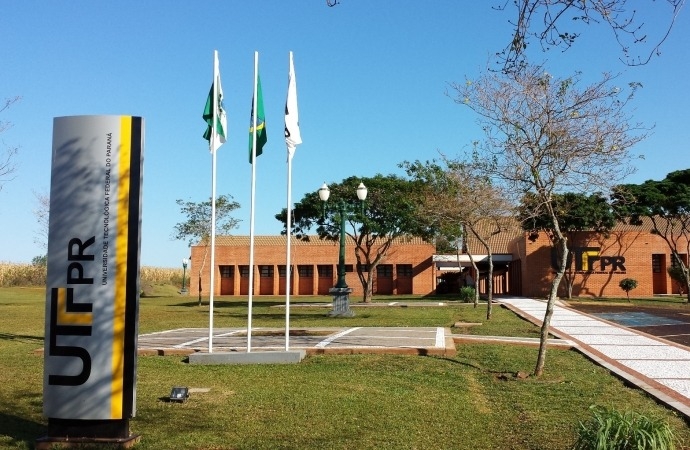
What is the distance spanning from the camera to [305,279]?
56688 mm

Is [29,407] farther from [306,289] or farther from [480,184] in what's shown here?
[306,289]

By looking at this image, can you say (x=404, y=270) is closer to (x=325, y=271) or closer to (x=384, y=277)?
(x=384, y=277)

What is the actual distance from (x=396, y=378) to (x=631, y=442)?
5.06 metres

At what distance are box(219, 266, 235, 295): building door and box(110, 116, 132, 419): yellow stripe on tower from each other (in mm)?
52406

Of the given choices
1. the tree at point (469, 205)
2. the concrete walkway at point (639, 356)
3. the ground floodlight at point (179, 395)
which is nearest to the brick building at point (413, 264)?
the tree at point (469, 205)

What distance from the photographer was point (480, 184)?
22906 millimetres

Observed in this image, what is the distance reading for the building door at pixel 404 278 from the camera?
55.5 m

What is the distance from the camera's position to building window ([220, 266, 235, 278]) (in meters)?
57.7

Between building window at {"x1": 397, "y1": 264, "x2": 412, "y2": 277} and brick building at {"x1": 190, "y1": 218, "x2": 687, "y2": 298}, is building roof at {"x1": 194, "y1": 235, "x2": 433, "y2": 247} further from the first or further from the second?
building window at {"x1": 397, "y1": 264, "x2": 412, "y2": 277}

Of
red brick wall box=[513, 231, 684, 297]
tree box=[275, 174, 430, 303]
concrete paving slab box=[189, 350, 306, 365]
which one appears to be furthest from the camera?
red brick wall box=[513, 231, 684, 297]

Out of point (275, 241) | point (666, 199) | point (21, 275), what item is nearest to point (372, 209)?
point (666, 199)

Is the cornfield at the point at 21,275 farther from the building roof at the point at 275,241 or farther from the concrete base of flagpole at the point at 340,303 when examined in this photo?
the concrete base of flagpole at the point at 340,303

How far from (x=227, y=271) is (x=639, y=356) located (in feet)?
158

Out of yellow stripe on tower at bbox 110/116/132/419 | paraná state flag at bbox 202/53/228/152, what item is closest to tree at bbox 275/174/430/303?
paraná state flag at bbox 202/53/228/152
